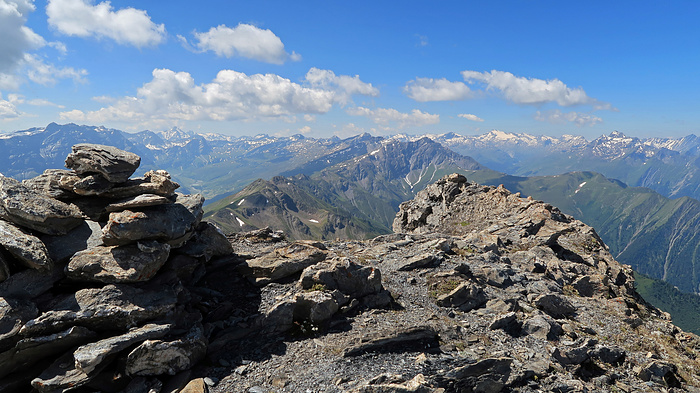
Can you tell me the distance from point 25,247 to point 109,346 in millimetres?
6989

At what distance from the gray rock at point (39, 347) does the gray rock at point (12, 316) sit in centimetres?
41

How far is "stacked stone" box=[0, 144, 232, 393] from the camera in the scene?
14.7 m

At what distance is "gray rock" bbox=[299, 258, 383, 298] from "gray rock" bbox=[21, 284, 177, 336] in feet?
28.3

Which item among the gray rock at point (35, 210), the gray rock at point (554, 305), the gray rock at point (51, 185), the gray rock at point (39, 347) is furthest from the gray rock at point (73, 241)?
the gray rock at point (554, 305)

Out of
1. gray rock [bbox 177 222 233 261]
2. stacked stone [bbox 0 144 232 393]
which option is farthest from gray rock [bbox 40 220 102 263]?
gray rock [bbox 177 222 233 261]

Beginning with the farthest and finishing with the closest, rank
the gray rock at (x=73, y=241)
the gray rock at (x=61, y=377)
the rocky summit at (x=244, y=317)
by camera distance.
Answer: the gray rock at (x=73, y=241)
the rocky summit at (x=244, y=317)
the gray rock at (x=61, y=377)

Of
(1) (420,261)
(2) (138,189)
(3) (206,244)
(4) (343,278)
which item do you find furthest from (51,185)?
(1) (420,261)

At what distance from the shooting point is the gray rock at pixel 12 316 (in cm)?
1397

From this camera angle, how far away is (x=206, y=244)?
23266 mm

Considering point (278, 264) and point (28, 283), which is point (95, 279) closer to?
point (28, 283)

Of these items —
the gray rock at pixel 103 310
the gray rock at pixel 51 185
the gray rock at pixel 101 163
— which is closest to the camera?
the gray rock at pixel 103 310

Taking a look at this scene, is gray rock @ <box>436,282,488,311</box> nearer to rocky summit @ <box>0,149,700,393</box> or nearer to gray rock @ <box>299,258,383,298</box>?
rocky summit @ <box>0,149,700,393</box>

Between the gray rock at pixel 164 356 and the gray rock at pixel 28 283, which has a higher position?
the gray rock at pixel 28 283

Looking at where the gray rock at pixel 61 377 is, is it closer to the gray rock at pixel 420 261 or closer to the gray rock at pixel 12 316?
the gray rock at pixel 12 316
